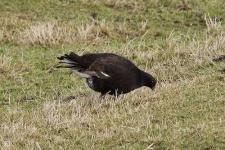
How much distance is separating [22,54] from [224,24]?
6.63m

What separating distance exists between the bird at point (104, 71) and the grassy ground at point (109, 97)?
217 mm

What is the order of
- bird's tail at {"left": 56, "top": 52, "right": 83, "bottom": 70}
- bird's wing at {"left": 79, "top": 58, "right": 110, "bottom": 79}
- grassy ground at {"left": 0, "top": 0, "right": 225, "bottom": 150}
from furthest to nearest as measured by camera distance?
1. bird's tail at {"left": 56, "top": 52, "right": 83, "bottom": 70}
2. bird's wing at {"left": 79, "top": 58, "right": 110, "bottom": 79}
3. grassy ground at {"left": 0, "top": 0, "right": 225, "bottom": 150}

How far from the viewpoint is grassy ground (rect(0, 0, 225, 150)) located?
7383 mm

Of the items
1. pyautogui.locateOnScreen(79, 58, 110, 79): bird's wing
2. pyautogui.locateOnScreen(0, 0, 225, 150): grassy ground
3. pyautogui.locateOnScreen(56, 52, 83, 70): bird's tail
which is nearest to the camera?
pyautogui.locateOnScreen(0, 0, 225, 150): grassy ground

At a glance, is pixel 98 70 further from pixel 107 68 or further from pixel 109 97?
pixel 109 97

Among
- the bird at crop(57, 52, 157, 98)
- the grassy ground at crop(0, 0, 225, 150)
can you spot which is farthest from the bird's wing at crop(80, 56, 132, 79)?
the grassy ground at crop(0, 0, 225, 150)

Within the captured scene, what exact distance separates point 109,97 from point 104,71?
0.65 metres

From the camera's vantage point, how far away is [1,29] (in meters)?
16.2

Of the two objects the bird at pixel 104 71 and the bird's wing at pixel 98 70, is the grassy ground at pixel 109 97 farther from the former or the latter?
the bird's wing at pixel 98 70

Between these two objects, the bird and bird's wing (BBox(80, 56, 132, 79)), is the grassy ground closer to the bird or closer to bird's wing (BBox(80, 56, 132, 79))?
the bird

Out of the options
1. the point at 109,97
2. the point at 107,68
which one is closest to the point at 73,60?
the point at 107,68

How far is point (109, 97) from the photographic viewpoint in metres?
9.88

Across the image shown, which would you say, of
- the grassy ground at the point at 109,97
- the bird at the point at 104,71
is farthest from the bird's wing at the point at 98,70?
the grassy ground at the point at 109,97

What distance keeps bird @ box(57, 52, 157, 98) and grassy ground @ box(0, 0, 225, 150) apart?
0.71 feet
